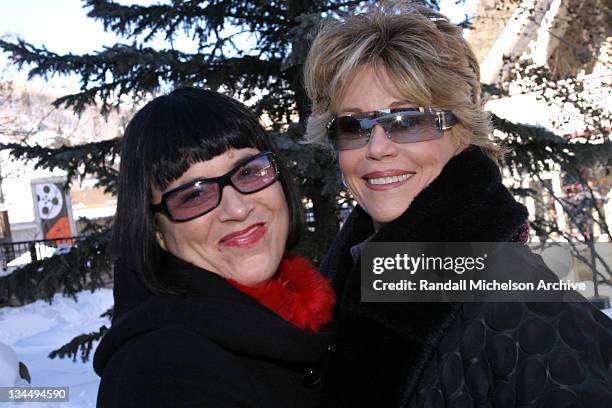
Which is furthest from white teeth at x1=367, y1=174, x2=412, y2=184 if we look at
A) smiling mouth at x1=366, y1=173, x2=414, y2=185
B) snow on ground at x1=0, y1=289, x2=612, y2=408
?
snow on ground at x1=0, y1=289, x2=612, y2=408

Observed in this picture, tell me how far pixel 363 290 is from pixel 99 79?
18.2 ft

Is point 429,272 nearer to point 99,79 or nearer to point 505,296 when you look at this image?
point 505,296

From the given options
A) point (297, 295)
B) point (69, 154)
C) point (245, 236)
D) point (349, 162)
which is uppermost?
point (349, 162)

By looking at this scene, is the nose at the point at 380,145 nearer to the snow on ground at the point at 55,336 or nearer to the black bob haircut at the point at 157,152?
the black bob haircut at the point at 157,152

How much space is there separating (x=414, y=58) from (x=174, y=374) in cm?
129

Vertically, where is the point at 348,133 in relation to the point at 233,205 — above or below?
above

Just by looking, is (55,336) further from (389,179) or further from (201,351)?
(201,351)

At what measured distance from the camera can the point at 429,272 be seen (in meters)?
1.78

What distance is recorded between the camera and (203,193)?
1.83 meters

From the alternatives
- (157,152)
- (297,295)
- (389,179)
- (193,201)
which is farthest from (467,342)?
(157,152)

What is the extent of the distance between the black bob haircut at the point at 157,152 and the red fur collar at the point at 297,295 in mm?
295

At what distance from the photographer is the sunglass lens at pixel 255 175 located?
191cm

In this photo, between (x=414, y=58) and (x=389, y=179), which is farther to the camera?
(x=389, y=179)

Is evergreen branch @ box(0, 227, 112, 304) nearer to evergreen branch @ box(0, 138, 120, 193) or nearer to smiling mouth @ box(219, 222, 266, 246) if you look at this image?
evergreen branch @ box(0, 138, 120, 193)
